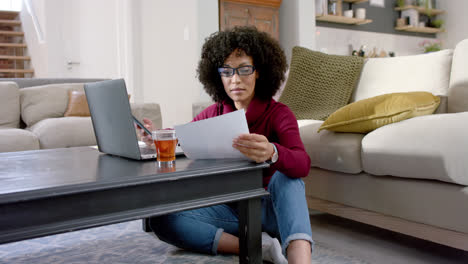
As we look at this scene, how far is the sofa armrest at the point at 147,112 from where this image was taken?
327 cm

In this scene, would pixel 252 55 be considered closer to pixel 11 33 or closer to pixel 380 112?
pixel 380 112

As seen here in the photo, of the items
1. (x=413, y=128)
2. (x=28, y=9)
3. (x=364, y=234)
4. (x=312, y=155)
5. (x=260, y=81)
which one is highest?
(x=28, y=9)

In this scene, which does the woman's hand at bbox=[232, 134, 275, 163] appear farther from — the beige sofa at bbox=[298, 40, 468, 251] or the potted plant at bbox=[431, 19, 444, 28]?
the potted plant at bbox=[431, 19, 444, 28]

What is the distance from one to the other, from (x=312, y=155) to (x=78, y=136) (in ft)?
5.85

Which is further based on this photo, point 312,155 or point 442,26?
point 442,26

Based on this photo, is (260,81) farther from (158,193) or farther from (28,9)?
(28,9)

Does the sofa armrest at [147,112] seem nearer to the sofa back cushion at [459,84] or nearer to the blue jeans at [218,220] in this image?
the blue jeans at [218,220]

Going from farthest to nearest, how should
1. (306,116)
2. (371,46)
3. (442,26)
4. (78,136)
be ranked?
1. (442,26)
2. (371,46)
3. (78,136)
4. (306,116)

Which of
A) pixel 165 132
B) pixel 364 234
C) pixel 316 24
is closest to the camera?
pixel 165 132

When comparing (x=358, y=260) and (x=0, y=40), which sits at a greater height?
(x=0, y=40)

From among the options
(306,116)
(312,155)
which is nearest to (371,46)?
(306,116)

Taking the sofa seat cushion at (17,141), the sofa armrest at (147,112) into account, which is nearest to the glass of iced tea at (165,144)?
the sofa seat cushion at (17,141)

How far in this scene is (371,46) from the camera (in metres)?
5.97

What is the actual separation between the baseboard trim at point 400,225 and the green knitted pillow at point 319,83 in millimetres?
581
